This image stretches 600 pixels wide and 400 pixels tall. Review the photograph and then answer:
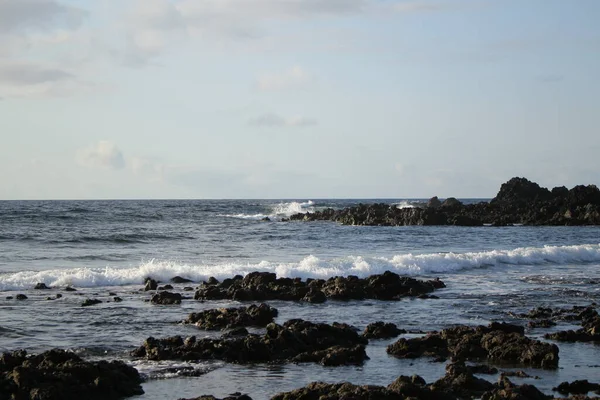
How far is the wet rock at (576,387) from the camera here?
13156mm

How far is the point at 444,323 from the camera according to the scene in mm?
20250

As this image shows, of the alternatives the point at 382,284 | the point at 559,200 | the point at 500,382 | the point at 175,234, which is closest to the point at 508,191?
the point at 559,200

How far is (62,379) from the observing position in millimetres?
12922

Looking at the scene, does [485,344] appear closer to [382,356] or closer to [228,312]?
[382,356]

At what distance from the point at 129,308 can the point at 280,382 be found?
33.1 ft

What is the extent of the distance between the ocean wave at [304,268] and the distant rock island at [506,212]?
102 ft

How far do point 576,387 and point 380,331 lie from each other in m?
5.74

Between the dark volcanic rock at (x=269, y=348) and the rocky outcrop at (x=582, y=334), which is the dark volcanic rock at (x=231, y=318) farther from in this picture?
the rocky outcrop at (x=582, y=334)

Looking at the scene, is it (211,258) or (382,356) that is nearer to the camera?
(382,356)

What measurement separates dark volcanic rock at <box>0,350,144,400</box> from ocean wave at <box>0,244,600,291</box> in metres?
15.0

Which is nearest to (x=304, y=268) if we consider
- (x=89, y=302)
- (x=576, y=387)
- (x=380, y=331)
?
(x=89, y=302)

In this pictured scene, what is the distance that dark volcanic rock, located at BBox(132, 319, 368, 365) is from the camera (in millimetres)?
15727

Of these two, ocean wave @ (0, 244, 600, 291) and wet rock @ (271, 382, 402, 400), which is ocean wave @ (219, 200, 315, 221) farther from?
wet rock @ (271, 382, 402, 400)

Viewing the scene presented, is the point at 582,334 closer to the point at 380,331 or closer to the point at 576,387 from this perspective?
the point at 380,331
